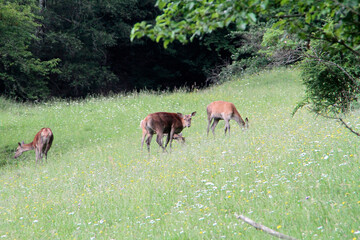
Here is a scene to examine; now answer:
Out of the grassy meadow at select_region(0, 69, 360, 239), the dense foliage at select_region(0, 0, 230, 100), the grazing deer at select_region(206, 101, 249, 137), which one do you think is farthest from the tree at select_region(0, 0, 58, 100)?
the grazing deer at select_region(206, 101, 249, 137)

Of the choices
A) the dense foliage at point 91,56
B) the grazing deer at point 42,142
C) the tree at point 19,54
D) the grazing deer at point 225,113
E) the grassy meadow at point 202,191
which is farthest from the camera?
the dense foliage at point 91,56

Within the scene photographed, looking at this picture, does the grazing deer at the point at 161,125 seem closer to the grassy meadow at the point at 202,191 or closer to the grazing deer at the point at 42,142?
the grassy meadow at the point at 202,191

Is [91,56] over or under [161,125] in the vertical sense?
under

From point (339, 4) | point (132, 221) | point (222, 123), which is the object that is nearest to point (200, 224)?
point (132, 221)

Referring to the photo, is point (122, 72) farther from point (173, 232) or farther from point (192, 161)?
point (173, 232)

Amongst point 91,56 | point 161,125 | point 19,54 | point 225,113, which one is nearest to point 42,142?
point 161,125

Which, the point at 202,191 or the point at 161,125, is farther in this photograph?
the point at 161,125

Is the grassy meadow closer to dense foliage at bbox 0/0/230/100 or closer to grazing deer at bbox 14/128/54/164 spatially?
grazing deer at bbox 14/128/54/164

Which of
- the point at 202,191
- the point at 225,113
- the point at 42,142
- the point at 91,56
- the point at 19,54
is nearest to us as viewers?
the point at 202,191

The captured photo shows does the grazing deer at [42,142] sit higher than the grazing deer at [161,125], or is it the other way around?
the grazing deer at [161,125]

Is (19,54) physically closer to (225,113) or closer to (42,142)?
(42,142)

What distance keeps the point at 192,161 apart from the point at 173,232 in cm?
406

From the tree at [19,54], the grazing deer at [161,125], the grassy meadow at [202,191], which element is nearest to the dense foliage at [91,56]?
the tree at [19,54]

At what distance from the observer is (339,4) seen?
3.56 m
